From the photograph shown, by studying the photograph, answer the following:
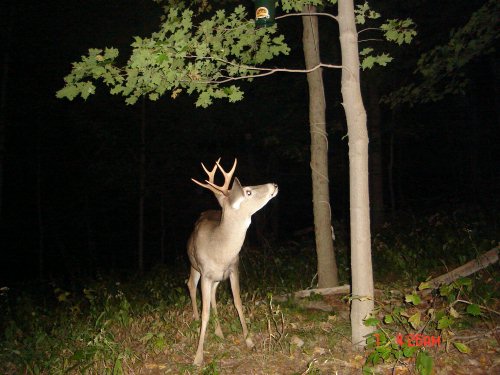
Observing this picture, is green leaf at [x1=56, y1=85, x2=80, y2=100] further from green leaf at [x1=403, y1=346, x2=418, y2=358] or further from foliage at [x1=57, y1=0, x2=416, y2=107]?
green leaf at [x1=403, y1=346, x2=418, y2=358]

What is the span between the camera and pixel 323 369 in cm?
393

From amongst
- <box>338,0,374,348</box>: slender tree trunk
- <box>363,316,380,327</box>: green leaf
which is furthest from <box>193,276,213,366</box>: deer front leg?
<box>363,316,380,327</box>: green leaf

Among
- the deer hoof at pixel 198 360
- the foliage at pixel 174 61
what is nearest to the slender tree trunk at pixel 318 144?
the foliage at pixel 174 61

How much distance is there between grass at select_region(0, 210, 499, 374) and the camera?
13.9 ft

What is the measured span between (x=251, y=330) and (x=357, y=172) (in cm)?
231

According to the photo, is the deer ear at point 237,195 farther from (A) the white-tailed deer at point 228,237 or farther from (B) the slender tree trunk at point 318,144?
(B) the slender tree trunk at point 318,144

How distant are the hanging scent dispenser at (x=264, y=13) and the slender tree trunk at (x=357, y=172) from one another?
0.72 meters

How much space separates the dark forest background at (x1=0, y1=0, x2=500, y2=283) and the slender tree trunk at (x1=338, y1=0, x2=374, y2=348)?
596cm

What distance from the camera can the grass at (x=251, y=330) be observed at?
4.24m

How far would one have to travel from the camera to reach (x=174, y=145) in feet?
51.3

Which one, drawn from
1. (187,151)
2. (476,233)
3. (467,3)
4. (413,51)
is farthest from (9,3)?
(476,233)

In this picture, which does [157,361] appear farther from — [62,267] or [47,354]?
[62,267]

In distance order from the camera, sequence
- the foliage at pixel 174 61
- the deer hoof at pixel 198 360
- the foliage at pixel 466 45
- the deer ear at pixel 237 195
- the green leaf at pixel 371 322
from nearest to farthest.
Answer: the green leaf at pixel 371 322 → the foliage at pixel 174 61 → the deer hoof at pixel 198 360 → the deer ear at pixel 237 195 → the foliage at pixel 466 45

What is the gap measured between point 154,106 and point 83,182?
5.80 meters
